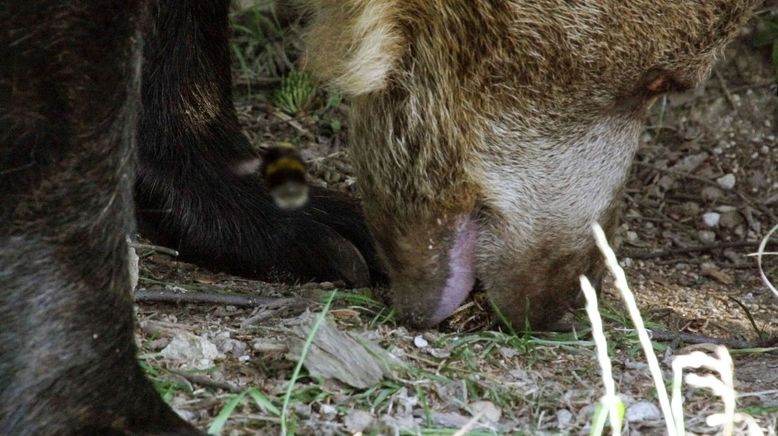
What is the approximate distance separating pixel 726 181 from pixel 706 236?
0.44 m

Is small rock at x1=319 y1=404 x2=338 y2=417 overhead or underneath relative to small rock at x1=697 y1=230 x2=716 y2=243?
overhead

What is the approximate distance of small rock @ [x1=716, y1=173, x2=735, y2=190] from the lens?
18.6 ft

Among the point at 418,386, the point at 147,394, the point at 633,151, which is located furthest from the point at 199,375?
the point at 633,151

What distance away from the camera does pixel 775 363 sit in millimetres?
3652

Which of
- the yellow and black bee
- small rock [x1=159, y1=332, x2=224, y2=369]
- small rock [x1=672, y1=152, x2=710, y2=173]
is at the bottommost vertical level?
small rock [x1=159, y1=332, x2=224, y2=369]

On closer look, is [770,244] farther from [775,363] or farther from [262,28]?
[262,28]

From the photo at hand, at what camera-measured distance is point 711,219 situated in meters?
5.46

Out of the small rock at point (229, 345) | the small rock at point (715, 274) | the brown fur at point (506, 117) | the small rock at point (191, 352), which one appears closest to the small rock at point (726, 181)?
the small rock at point (715, 274)

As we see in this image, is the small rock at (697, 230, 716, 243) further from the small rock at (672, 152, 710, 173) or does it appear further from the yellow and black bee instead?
the yellow and black bee

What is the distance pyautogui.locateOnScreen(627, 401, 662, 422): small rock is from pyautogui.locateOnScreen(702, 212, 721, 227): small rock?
2.63 m

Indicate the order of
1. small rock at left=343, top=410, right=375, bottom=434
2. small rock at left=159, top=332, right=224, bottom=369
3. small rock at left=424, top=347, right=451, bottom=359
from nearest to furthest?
small rock at left=343, top=410, right=375, bottom=434 < small rock at left=159, top=332, right=224, bottom=369 < small rock at left=424, top=347, right=451, bottom=359

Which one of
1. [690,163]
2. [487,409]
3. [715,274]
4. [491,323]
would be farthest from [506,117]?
[690,163]

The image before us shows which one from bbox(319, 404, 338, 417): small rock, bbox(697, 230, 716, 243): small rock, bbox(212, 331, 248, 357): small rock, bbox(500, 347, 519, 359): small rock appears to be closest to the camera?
bbox(319, 404, 338, 417): small rock

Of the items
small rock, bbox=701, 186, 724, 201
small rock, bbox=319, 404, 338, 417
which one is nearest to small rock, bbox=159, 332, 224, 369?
small rock, bbox=319, 404, 338, 417
